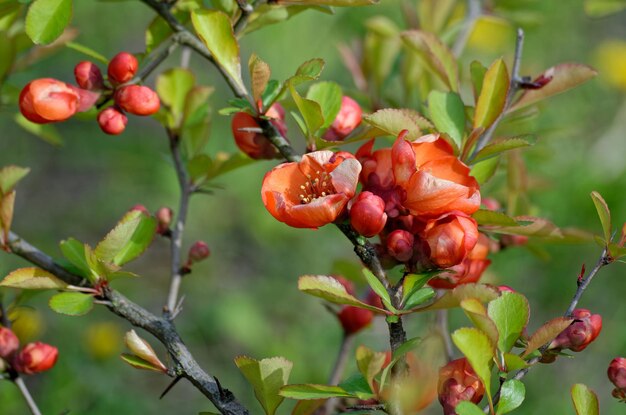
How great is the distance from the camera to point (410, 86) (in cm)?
136

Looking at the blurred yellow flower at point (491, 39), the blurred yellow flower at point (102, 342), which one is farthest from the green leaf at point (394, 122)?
the blurred yellow flower at point (491, 39)

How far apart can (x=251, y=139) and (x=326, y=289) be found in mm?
261

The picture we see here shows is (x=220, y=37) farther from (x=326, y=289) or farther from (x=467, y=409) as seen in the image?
(x=467, y=409)

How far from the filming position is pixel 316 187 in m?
0.76

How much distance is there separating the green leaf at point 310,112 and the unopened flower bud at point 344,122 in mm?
77

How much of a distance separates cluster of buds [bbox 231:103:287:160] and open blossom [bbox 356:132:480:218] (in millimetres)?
129

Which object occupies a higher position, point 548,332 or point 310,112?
point 310,112

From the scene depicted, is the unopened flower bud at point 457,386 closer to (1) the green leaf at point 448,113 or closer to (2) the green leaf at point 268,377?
(2) the green leaf at point 268,377

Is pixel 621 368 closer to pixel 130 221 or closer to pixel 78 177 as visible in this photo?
pixel 130 221

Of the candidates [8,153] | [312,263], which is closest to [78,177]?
[8,153]

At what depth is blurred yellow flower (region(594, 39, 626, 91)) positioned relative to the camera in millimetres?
3010

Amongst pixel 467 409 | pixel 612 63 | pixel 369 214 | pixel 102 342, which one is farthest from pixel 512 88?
pixel 612 63

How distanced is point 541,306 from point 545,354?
1.47 meters

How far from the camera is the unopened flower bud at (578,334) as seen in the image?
0.74 m
